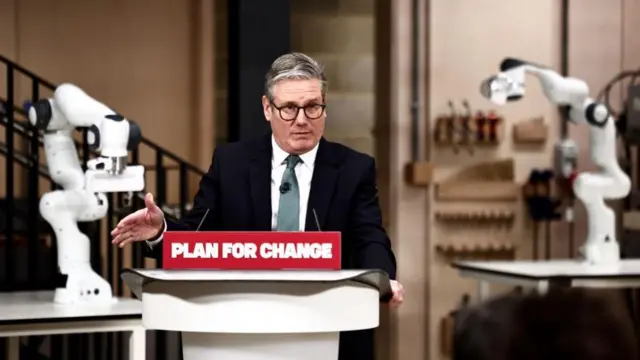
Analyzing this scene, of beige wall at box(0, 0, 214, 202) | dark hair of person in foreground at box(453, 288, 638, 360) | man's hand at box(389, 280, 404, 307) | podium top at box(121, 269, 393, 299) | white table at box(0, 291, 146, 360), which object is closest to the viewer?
dark hair of person in foreground at box(453, 288, 638, 360)

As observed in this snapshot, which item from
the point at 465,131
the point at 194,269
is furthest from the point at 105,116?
the point at 465,131

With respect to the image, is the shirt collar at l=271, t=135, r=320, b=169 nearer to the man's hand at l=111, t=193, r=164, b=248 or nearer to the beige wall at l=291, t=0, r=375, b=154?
the man's hand at l=111, t=193, r=164, b=248

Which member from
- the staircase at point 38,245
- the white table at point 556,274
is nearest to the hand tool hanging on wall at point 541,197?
the white table at point 556,274

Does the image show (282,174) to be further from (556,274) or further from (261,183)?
(556,274)

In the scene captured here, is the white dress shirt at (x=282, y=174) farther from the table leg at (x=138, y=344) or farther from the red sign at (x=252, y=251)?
the table leg at (x=138, y=344)

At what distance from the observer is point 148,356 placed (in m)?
5.26

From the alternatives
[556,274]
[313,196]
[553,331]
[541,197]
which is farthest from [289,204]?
[541,197]

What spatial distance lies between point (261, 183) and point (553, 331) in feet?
5.13

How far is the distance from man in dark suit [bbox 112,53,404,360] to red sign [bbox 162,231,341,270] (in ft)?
1.18

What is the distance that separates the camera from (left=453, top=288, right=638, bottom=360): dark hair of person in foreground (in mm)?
731

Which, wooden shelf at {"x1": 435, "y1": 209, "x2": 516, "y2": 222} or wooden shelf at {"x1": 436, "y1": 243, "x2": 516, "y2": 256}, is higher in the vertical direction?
wooden shelf at {"x1": 435, "y1": 209, "x2": 516, "y2": 222}

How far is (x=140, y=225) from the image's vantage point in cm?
207

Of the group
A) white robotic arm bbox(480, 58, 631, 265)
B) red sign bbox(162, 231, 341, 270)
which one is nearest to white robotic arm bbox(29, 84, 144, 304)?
red sign bbox(162, 231, 341, 270)

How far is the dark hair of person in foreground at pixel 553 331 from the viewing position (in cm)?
73
